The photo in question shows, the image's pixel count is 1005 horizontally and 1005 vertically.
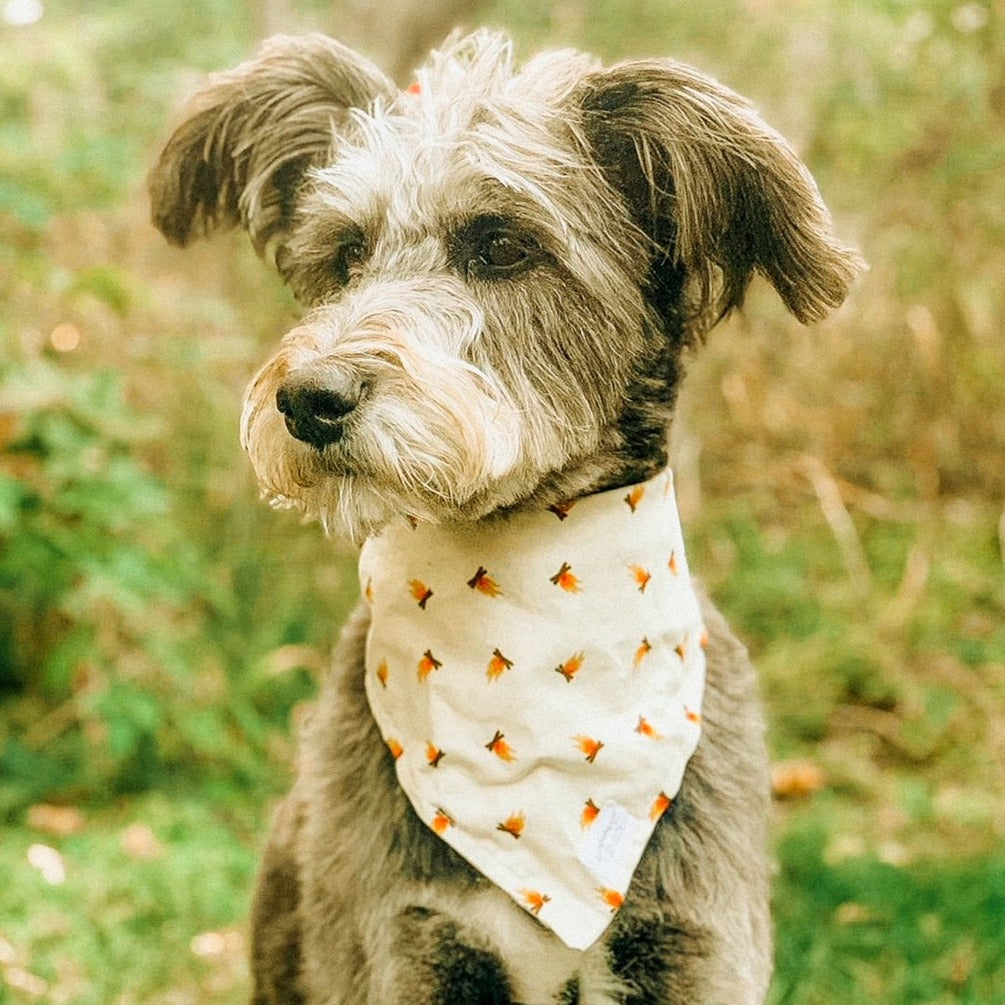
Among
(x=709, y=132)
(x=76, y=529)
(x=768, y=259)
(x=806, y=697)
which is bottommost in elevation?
(x=806, y=697)

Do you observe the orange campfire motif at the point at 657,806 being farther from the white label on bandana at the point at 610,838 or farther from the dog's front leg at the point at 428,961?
the dog's front leg at the point at 428,961

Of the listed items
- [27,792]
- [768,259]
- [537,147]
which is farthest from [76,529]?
[768,259]

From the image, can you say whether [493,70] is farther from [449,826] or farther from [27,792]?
[27,792]

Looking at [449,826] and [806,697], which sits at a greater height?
[449,826]

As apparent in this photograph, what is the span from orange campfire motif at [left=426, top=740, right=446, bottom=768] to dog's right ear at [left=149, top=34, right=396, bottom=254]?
1031 millimetres

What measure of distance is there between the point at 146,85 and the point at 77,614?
2.04 meters

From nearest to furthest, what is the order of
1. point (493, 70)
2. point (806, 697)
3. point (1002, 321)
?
point (493, 70) < point (806, 697) < point (1002, 321)

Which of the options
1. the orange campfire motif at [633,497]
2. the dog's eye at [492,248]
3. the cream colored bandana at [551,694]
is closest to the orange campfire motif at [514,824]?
the cream colored bandana at [551,694]

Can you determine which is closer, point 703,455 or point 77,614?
point 77,614

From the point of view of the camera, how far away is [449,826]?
2336 mm

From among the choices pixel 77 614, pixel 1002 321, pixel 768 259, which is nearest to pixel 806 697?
pixel 1002 321

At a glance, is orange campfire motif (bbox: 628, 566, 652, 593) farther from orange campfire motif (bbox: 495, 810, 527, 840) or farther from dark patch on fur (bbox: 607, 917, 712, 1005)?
dark patch on fur (bbox: 607, 917, 712, 1005)

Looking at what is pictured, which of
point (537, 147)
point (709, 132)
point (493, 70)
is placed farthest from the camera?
point (493, 70)

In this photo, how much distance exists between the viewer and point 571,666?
92.4 inches
